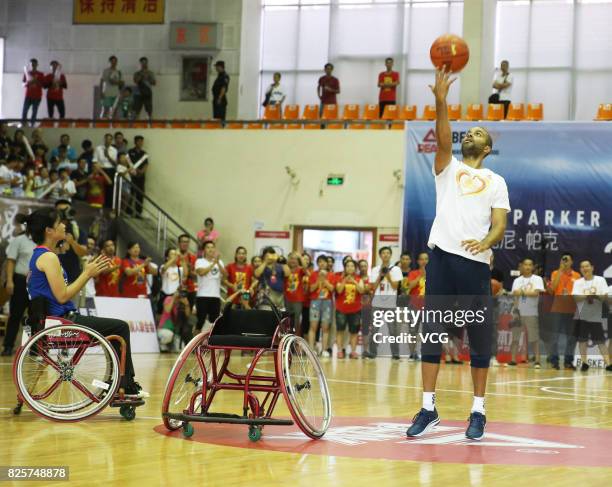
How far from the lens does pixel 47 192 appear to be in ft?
56.9

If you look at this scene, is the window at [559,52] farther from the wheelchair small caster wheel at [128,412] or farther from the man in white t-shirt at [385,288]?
the wheelchair small caster wheel at [128,412]

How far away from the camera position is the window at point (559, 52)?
72.4 feet

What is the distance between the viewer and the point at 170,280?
15.0 metres

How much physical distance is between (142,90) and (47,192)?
209 inches

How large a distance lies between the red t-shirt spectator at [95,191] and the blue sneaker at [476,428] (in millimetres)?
13820

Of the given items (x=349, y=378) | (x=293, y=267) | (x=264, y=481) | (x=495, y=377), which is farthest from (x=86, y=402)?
(x=293, y=267)

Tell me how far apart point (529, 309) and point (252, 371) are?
9.43 meters

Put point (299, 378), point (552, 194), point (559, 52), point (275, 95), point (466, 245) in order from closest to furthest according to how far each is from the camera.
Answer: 1. point (466, 245)
2. point (299, 378)
3. point (552, 194)
4. point (275, 95)
5. point (559, 52)

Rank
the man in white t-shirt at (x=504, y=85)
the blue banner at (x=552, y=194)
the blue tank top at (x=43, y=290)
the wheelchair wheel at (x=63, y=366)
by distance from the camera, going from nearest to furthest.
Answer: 1. the wheelchair wheel at (x=63, y=366)
2. the blue tank top at (x=43, y=290)
3. the blue banner at (x=552, y=194)
4. the man in white t-shirt at (x=504, y=85)

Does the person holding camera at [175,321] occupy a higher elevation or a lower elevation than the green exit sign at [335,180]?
lower

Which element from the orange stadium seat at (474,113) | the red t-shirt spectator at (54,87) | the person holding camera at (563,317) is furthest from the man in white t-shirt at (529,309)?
the red t-shirt spectator at (54,87)

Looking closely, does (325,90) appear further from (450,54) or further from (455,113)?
(450,54)

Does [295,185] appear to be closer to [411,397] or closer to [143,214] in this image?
[143,214]

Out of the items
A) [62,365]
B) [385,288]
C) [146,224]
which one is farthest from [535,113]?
[62,365]
